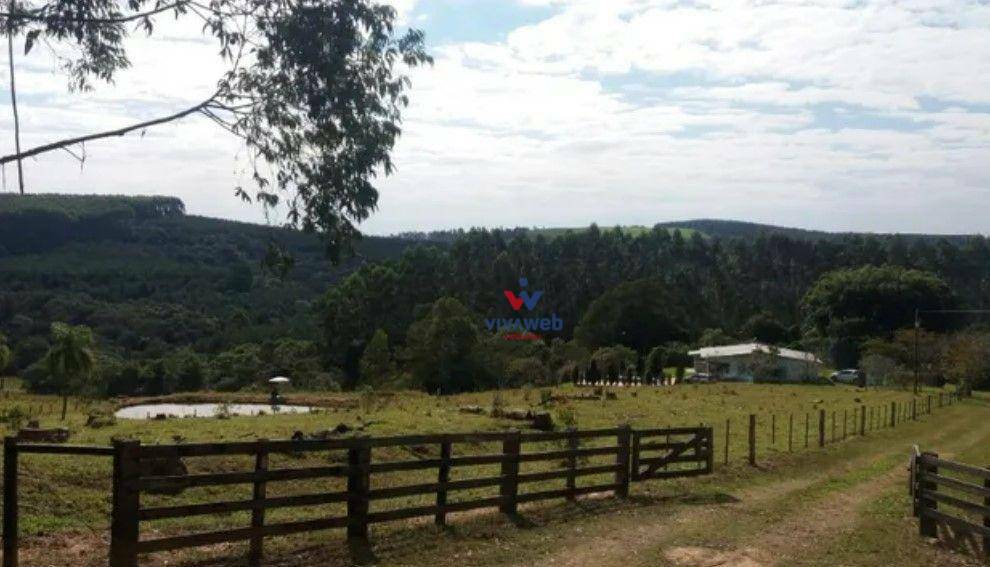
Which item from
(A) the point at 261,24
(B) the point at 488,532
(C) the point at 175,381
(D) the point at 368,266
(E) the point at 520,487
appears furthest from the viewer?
(D) the point at 368,266

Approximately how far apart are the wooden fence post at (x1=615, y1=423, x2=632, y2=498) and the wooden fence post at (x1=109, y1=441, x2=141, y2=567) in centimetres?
949

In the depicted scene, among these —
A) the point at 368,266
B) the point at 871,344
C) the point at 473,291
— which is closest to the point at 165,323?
the point at 368,266

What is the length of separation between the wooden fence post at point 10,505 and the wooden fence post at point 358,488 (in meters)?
3.84

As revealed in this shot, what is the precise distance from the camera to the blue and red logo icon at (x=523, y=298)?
131375mm

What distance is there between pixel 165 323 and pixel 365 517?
12252 cm

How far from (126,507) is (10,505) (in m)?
1.06

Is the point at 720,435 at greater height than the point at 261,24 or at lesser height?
lesser

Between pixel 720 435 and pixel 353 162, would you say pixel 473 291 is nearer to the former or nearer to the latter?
pixel 720 435

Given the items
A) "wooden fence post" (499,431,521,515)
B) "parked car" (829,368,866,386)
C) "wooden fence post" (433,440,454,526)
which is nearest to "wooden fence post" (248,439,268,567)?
"wooden fence post" (433,440,454,526)

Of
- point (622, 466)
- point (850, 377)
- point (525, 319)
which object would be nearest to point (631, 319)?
point (525, 319)

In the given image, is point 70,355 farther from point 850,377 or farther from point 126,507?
point 850,377

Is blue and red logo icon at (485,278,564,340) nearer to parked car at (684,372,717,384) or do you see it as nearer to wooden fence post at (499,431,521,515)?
parked car at (684,372,717,384)

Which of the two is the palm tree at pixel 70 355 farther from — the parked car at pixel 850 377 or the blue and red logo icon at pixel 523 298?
the blue and red logo icon at pixel 523 298

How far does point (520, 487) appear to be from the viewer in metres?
17.5
